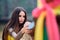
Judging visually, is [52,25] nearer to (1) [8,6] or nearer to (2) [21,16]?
(2) [21,16]

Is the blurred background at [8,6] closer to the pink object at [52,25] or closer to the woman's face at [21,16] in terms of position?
the woman's face at [21,16]

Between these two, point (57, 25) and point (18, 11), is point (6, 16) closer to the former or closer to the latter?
point (18, 11)

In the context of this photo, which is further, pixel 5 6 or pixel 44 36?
pixel 5 6

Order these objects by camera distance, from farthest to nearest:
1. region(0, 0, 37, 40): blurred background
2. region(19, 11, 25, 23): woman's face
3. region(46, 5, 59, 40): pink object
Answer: region(0, 0, 37, 40): blurred background, region(19, 11, 25, 23): woman's face, region(46, 5, 59, 40): pink object

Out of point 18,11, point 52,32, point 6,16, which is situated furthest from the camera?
point 6,16

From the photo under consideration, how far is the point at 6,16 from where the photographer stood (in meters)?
4.59

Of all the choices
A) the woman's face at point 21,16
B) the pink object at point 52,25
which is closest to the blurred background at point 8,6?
the woman's face at point 21,16

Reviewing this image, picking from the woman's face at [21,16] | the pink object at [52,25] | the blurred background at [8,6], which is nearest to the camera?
the pink object at [52,25]

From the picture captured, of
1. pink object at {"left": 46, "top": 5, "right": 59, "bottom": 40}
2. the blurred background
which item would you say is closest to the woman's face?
pink object at {"left": 46, "top": 5, "right": 59, "bottom": 40}

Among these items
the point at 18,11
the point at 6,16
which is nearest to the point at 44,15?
the point at 18,11

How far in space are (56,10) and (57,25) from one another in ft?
0.09

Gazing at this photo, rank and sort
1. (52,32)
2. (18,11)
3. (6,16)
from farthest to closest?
(6,16) → (18,11) → (52,32)

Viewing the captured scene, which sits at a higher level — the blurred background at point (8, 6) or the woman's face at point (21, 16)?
the blurred background at point (8, 6)

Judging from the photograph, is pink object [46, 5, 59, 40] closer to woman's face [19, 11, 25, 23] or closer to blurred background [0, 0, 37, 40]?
woman's face [19, 11, 25, 23]
